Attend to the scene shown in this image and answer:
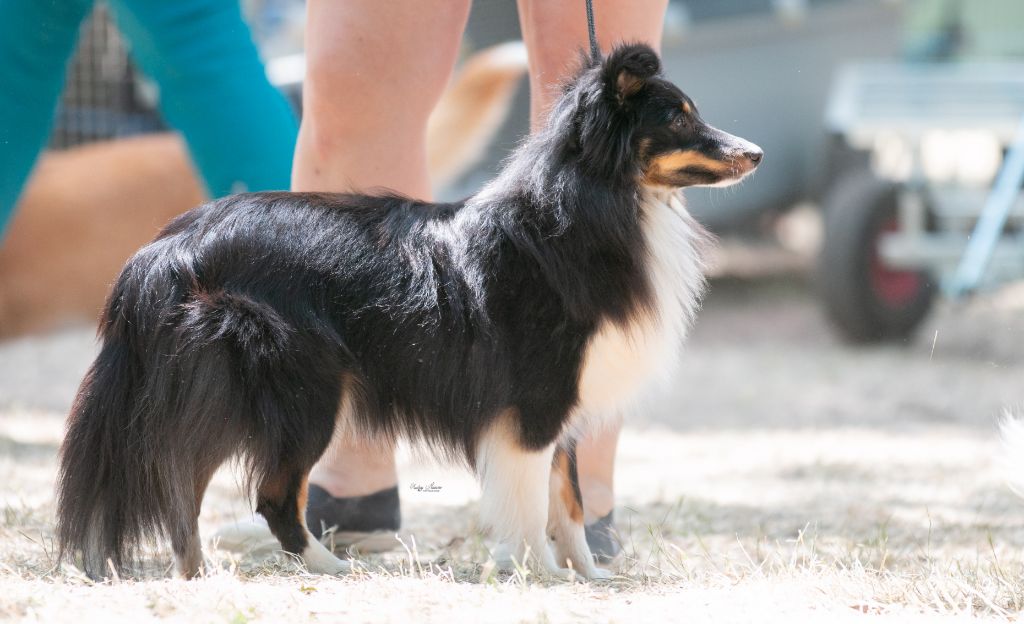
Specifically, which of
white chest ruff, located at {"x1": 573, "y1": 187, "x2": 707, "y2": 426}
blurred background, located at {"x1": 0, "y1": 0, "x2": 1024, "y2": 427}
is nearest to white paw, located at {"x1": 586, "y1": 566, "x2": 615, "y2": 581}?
white chest ruff, located at {"x1": 573, "y1": 187, "x2": 707, "y2": 426}

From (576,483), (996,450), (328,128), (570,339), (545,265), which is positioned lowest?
(996,450)

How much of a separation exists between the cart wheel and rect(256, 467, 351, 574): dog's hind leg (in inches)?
175

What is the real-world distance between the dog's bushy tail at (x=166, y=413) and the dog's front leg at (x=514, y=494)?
36 cm

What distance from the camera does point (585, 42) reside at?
2764 millimetres

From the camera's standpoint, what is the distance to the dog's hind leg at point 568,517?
2596 millimetres

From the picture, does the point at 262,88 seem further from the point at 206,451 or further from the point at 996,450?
the point at 996,450

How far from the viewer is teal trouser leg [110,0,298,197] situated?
3.32 meters

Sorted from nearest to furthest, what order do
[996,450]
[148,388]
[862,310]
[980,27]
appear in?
1. [148,388]
2. [996,450]
3. [862,310]
4. [980,27]

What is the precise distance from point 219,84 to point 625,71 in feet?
4.84

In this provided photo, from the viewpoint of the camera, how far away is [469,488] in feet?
12.5

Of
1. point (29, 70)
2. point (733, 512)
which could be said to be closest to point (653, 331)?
point (733, 512)

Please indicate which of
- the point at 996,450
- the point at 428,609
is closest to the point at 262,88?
the point at 428,609

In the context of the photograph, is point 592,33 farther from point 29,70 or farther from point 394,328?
point 29,70

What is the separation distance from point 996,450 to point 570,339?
2735 mm
